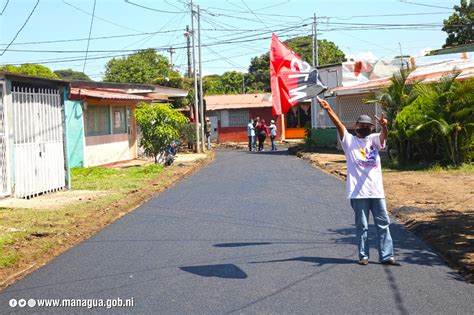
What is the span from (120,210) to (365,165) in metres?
6.78

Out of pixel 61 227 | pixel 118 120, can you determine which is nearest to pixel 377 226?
pixel 61 227

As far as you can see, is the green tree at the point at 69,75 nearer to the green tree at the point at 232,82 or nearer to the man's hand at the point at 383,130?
the green tree at the point at 232,82

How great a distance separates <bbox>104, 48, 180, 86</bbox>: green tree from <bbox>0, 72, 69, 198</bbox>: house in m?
52.7

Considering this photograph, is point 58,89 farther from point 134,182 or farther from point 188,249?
point 188,249

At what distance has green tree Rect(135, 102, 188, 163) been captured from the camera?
80.1ft

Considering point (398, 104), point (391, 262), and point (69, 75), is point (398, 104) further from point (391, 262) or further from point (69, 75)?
point (69, 75)

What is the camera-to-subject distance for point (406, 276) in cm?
704

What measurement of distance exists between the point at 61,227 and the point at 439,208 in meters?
6.79

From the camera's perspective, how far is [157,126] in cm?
2472

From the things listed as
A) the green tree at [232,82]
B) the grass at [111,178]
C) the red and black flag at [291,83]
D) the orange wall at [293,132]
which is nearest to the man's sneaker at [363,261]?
the red and black flag at [291,83]

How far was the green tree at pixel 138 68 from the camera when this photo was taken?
69438 mm

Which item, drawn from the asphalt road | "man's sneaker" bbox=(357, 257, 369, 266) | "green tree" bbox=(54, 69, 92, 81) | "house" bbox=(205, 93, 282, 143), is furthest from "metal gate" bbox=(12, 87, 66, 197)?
"green tree" bbox=(54, 69, 92, 81)

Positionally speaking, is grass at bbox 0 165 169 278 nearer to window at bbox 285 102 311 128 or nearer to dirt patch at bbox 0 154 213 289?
A: dirt patch at bbox 0 154 213 289

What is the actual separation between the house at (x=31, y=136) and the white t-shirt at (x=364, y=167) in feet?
27.6
